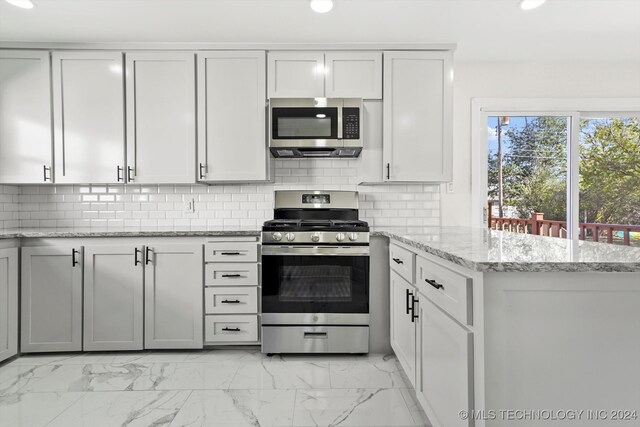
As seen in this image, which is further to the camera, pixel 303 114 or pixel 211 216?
pixel 211 216

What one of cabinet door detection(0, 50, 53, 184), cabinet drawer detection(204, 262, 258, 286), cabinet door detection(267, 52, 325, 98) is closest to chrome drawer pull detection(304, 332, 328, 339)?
cabinet drawer detection(204, 262, 258, 286)

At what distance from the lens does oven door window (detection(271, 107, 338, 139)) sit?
2779 mm

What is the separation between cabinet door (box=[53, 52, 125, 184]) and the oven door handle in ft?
4.52

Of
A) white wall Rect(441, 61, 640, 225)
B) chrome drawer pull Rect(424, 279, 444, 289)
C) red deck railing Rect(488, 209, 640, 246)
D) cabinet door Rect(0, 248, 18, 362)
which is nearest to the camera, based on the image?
chrome drawer pull Rect(424, 279, 444, 289)

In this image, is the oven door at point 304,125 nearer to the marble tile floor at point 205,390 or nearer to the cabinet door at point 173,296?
the cabinet door at point 173,296

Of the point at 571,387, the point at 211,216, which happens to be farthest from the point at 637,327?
the point at 211,216

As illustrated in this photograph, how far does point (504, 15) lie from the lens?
2.49 m

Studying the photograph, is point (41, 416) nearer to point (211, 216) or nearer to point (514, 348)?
point (211, 216)

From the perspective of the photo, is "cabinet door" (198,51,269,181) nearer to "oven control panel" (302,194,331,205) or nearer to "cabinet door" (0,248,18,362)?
"oven control panel" (302,194,331,205)

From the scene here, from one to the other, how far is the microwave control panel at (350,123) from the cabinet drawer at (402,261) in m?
0.91

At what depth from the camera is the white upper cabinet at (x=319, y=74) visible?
288cm

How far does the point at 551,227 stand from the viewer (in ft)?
11.2

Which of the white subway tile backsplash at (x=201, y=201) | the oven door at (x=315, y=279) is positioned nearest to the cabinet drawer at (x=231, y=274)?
the oven door at (x=315, y=279)

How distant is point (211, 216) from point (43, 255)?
120 centimetres
